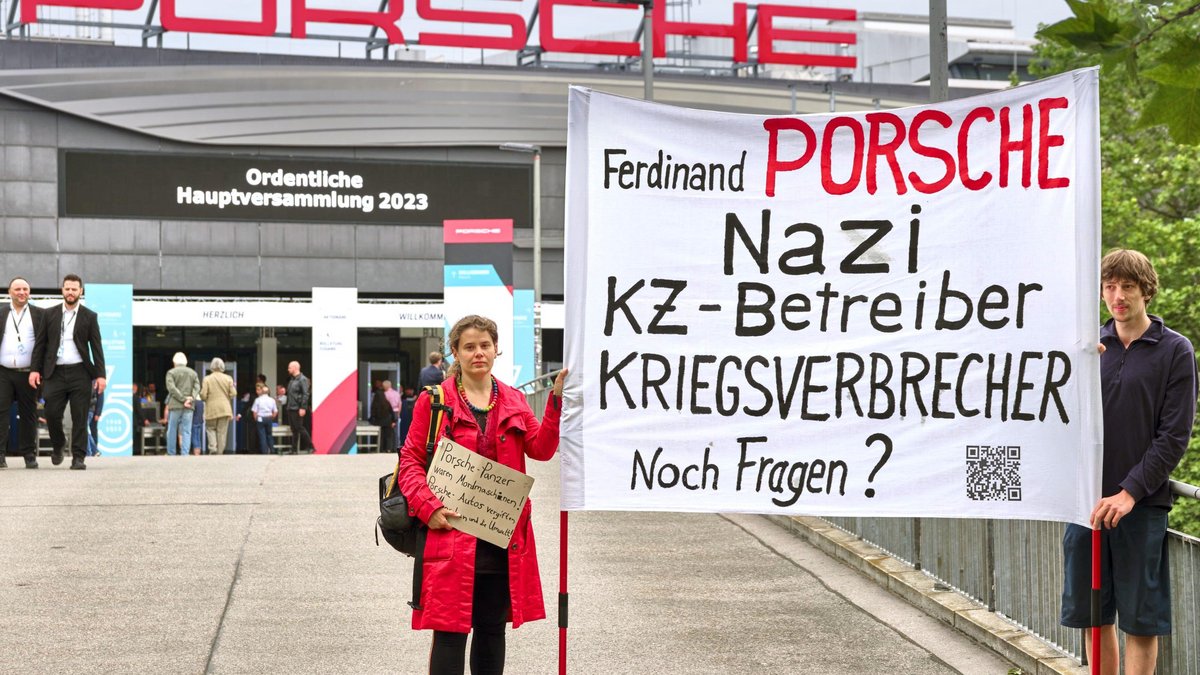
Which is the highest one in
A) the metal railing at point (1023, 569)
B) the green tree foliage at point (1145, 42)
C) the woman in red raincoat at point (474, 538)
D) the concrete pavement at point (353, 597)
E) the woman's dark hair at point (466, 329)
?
the green tree foliage at point (1145, 42)

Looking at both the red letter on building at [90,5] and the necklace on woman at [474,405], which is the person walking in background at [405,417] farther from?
the necklace on woman at [474,405]

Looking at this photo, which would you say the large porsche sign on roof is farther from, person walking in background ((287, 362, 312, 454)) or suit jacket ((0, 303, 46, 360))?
suit jacket ((0, 303, 46, 360))

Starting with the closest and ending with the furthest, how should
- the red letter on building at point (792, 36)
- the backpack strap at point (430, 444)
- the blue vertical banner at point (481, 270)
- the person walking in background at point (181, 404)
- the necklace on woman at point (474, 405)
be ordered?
A: the backpack strap at point (430, 444), the necklace on woman at point (474, 405), the person walking in background at point (181, 404), the blue vertical banner at point (481, 270), the red letter on building at point (792, 36)

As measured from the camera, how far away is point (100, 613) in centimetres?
816

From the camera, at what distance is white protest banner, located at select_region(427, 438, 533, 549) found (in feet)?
17.6

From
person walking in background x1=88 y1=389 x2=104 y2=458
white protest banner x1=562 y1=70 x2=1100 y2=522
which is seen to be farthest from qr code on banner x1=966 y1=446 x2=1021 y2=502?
person walking in background x1=88 y1=389 x2=104 y2=458

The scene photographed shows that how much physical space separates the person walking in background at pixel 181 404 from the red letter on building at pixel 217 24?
18115mm

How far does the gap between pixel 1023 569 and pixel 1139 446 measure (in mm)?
2082

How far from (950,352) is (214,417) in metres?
23.0

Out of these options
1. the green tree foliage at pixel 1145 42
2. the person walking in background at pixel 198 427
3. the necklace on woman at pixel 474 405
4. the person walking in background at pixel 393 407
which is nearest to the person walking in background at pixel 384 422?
the person walking in background at pixel 393 407

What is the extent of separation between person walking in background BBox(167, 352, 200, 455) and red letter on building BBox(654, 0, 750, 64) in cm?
2330

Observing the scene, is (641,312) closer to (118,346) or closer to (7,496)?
(7,496)

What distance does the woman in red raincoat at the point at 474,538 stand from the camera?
535 centimetres

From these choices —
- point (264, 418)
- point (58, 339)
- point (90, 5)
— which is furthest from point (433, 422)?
point (90, 5)
